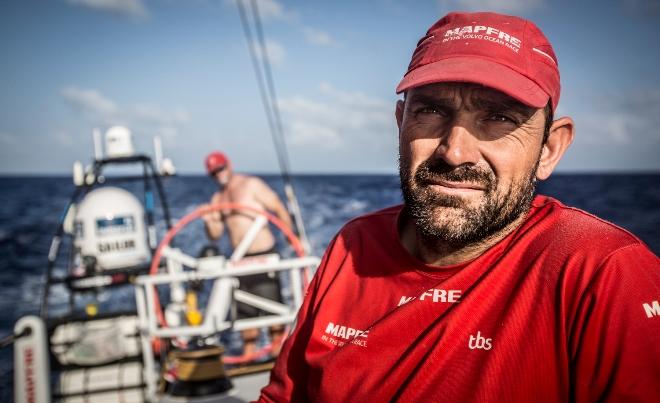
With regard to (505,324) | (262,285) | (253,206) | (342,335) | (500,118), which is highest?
(500,118)

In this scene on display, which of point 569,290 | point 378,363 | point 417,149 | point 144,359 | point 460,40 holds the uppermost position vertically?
point 460,40

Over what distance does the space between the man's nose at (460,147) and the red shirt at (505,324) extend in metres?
0.23

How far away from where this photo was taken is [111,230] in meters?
4.12

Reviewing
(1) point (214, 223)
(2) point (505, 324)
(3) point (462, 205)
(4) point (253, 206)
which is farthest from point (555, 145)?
(1) point (214, 223)

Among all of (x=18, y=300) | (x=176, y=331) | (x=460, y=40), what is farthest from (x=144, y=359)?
(x=18, y=300)

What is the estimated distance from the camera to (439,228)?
1183 millimetres

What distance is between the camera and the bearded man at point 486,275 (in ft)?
2.83

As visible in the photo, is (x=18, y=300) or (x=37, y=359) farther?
(x=18, y=300)

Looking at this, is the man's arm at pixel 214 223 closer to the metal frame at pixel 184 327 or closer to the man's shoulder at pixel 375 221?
the metal frame at pixel 184 327

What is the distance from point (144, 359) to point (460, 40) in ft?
11.7

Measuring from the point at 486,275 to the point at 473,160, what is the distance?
28cm

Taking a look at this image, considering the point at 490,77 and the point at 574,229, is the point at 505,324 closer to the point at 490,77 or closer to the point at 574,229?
the point at 574,229

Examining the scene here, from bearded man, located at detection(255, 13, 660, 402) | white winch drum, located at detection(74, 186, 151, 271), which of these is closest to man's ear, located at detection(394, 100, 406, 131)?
bearded man, located at detection(255, 13, 660, 402)

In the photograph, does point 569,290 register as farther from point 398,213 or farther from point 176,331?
point 176,331
